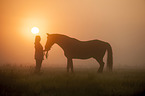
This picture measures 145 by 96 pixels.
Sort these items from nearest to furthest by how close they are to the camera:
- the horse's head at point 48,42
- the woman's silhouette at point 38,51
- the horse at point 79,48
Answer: the woman's silhouette at point 38,51 < the horse's head at point 48,42 < the horse at point 79,48

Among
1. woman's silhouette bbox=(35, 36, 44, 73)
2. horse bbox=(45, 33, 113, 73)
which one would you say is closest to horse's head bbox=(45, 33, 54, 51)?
horse bbox=(45, 33, 113, 73)

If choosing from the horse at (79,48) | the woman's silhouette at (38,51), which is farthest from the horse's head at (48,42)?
the woman's silhouette at (38,51)

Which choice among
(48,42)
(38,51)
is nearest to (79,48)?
(48,42)

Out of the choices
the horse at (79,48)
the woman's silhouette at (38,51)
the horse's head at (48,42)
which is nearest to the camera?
the woman's silhouette at (38,51)

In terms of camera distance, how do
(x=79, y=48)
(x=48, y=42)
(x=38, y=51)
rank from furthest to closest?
(x=79, y=48), (x=48, y=42), (x=38, y=51)

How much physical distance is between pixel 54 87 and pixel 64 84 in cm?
36

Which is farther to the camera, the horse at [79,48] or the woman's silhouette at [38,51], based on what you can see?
the horse at [79,48]

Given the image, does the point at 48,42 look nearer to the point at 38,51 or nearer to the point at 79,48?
the point at 38,51

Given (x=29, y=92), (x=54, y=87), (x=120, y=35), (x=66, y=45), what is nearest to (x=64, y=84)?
(x=54, y=87)

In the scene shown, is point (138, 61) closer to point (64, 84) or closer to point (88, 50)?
point (88, 50)

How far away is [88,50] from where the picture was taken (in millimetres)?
8398

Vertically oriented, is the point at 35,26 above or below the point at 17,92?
above

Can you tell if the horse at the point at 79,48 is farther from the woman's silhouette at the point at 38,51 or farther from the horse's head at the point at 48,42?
the woman's silhouette at the point at 38,51

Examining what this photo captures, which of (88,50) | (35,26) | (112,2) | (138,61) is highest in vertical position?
(112,2)
